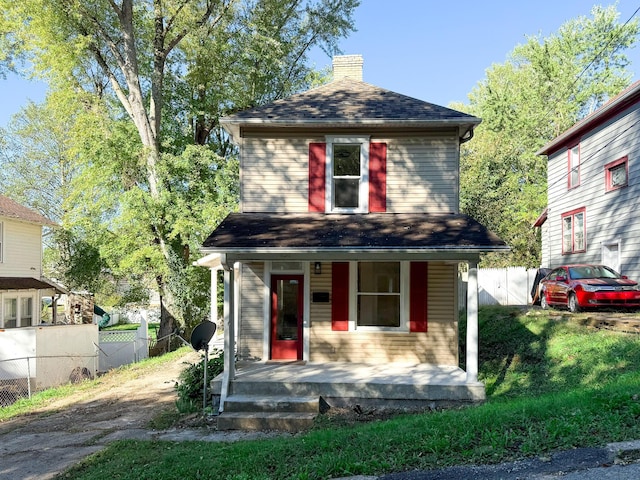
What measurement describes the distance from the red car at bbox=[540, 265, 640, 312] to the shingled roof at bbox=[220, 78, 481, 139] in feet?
19.1

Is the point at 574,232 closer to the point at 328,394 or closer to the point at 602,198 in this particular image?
the point at 602,198

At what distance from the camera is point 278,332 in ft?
37.7

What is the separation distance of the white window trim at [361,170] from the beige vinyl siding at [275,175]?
0.47m

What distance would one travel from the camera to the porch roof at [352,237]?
9492 mm

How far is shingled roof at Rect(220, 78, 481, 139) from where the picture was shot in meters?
11.2

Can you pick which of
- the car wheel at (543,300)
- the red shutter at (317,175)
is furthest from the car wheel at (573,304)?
the red shutter at (317,175)

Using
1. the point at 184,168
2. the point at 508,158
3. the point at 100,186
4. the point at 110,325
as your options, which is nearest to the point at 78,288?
the point at 100,186

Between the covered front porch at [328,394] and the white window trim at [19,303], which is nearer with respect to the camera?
the covered front porch at [328,394]

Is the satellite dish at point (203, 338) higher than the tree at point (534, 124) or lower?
lower

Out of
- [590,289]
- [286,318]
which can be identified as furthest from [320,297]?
[590,289]

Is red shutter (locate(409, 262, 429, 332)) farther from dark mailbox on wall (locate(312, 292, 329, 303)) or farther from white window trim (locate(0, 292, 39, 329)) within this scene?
white window trim (locate(0, 292, 39, 329))

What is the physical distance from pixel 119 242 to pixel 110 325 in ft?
78.4

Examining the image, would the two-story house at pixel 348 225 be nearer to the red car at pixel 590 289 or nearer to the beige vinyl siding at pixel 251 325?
the beige vinyl siding at pixel 251 325

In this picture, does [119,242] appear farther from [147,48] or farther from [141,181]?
[147,48]
